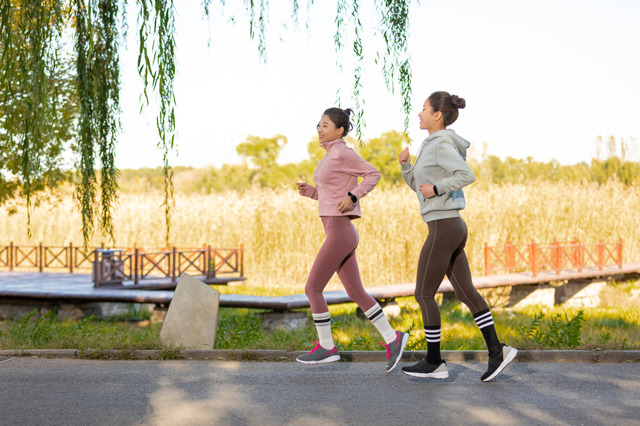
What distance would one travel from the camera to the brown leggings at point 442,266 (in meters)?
4.48

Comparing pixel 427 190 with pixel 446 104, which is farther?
pixel 446 104

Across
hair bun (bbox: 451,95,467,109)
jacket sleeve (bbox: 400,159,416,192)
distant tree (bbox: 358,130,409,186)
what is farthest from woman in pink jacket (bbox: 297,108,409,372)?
distant tree (bbox: 358,130,409,186)

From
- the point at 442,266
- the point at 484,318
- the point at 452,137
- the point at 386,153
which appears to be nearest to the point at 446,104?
the point at 452,137

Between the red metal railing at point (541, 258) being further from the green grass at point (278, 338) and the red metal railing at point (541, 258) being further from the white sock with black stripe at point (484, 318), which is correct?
the white sock with black stripe at point (484, 318)

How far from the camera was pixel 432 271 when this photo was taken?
14.8 feet

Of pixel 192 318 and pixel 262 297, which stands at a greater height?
pixel 192 318

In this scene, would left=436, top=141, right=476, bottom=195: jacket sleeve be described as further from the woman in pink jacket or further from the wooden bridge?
the wooden bridge

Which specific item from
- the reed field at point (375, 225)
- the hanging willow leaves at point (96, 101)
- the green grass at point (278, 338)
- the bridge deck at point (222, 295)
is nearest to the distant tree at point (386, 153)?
the reed field at point (375, 225)

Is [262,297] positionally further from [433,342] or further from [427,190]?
[427,190]

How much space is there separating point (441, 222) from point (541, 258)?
12677 millimetres

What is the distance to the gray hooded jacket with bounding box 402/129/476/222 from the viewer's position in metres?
4.41

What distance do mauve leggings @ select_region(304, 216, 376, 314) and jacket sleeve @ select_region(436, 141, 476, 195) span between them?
2.70 feet

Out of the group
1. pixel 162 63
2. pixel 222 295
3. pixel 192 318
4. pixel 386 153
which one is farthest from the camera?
pixel 386 153

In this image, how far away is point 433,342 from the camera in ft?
15.3
